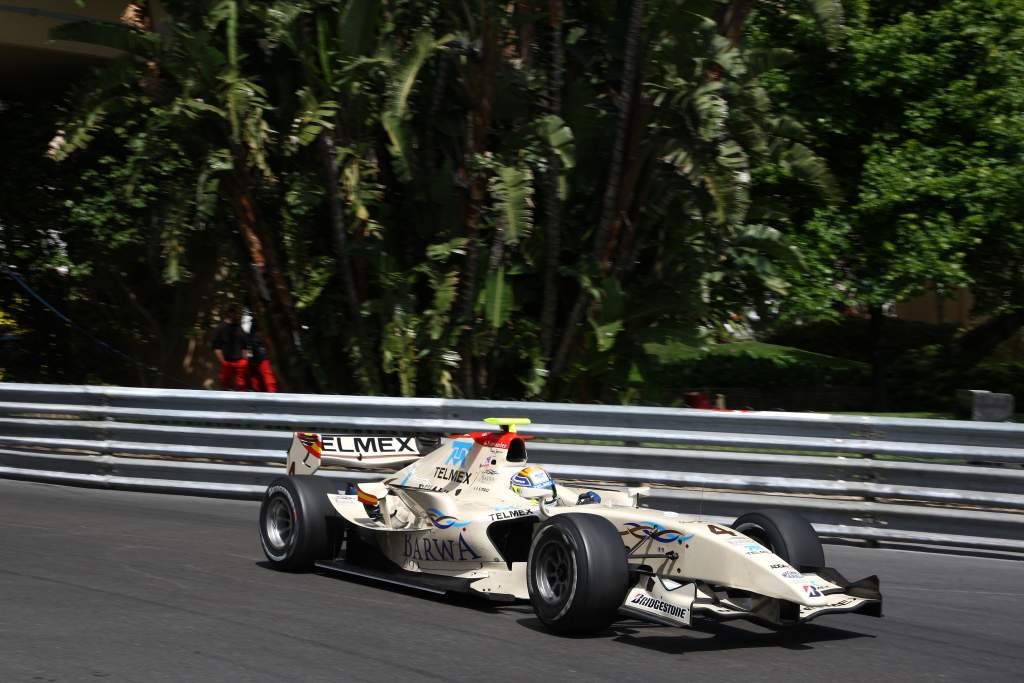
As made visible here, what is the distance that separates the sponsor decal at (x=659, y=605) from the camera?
5711mm

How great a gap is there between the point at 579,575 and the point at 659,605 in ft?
1.34

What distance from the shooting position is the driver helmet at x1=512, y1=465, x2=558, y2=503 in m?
7.09

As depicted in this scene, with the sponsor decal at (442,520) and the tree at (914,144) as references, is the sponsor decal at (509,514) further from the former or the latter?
the tree at (914,144)

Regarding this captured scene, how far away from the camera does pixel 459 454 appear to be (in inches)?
293

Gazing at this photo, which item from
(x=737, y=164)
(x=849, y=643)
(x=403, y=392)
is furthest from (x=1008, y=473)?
(x=403, y=392)

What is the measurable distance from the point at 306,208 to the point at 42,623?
7803mm

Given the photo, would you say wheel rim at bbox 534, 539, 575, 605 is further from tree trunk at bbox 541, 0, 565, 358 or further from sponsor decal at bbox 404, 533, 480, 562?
tree trunk at bbox 541, 0, 565, 358

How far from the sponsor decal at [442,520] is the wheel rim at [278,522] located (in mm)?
1189

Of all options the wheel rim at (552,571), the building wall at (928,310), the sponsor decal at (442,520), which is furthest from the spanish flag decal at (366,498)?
the building wall at (928,310)

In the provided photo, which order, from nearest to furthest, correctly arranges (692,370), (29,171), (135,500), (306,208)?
(135,500), (306,208), (29,171), (692,370)

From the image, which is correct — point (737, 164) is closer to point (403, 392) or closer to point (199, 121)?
point (403, 392)

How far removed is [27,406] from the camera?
12.4 meters

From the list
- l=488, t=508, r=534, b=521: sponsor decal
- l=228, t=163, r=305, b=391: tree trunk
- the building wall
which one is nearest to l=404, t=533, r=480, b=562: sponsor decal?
l=488, t=508, r=534, b=521: sponsor decal

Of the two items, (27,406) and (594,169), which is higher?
(594,169)
